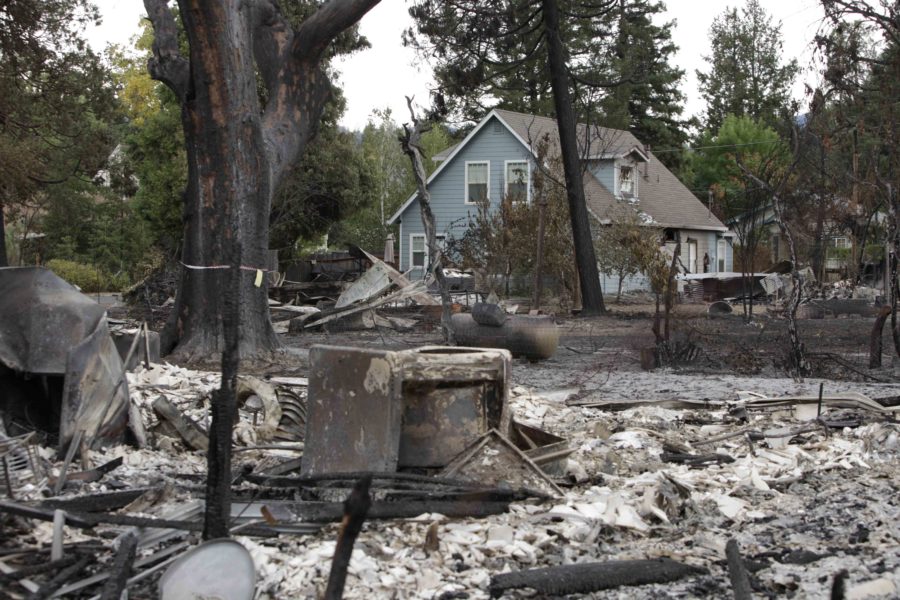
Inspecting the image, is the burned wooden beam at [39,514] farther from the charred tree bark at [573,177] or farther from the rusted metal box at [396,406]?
the charred tree bark at [573,177]

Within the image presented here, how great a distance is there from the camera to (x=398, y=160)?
7300cm

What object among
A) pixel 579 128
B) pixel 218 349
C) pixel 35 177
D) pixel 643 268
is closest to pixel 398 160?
pixel 579 128

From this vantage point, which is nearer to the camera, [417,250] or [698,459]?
[698,459]

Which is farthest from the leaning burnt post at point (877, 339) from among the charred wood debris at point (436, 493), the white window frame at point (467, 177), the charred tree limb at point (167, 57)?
the white window frame at point (467, 177)

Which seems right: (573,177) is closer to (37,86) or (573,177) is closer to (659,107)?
(37,86)

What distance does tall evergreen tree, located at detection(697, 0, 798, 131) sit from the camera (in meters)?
67.2

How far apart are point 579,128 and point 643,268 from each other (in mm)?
13284

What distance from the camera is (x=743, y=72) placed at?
68812mm

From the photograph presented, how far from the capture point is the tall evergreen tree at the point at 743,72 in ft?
220

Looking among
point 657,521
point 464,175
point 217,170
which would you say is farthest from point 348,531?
point 464,175

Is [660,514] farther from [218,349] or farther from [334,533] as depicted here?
[218,349]

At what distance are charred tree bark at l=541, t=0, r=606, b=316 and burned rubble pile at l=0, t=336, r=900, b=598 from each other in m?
15.8

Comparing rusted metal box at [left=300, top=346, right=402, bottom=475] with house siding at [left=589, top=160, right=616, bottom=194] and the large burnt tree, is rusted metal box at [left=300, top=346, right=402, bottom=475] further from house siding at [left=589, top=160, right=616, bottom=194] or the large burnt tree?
house siding at [left=589, top=160, right=616, bottom=194]

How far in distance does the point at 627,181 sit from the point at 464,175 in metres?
6.43
